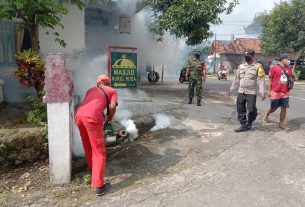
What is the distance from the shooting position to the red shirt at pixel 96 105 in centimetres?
415

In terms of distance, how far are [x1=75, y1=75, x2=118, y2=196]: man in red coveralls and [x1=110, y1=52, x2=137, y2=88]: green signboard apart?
3212 mm

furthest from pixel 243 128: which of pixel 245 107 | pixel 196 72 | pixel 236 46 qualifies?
pixel 236 46

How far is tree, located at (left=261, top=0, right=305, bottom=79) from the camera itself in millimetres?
25922

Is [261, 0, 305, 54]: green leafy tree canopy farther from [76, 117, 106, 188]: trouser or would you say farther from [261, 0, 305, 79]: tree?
[76, 117, 106, 188]: trouser

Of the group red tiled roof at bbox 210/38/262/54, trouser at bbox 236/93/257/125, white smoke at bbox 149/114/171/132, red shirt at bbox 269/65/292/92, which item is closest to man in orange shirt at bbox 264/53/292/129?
red shirt at bbox 269/65/292/92

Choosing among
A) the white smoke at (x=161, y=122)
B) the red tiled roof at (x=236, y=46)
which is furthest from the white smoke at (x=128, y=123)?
the red tiled roof at (x=236, y=46)

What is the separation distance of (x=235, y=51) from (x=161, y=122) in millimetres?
44052

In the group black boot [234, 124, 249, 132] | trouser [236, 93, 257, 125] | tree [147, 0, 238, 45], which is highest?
tree [147, 0, 238, 45]

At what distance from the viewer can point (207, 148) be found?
18.9 feet

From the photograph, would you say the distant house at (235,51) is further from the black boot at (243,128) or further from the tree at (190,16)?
the black boot at (243,128)

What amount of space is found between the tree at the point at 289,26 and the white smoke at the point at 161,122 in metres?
22.0

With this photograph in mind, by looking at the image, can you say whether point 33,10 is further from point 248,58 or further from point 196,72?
point 196,72

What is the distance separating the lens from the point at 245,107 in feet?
22.2

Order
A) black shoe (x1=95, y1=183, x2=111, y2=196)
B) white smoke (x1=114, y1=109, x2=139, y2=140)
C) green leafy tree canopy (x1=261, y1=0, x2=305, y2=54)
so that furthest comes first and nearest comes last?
green leafy tree canopy (x1=261, y1=0, x2=305, y2=54) < white smoke (x1=114, y1=109, x2=139, y2=140) < black shoe (x1=95, y1=183, x2=111, y2=196)
